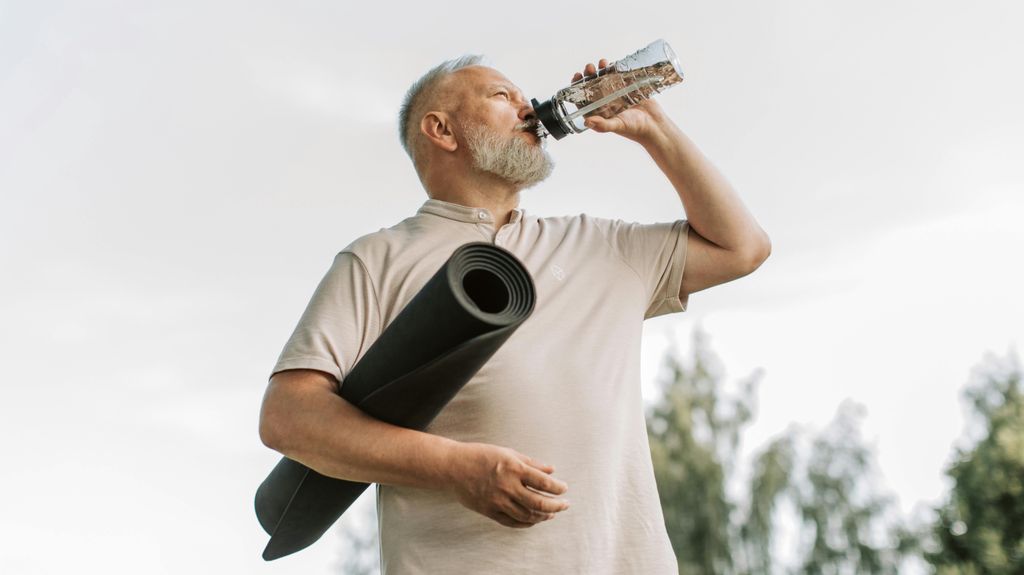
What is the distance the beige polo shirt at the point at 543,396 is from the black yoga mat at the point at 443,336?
0.15m

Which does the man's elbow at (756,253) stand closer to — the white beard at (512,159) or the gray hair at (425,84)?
the white beard at (512,159)

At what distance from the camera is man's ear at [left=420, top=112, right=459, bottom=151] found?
2.18 meters

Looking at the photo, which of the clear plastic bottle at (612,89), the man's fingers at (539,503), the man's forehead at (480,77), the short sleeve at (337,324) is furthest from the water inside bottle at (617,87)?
the man's fingers at (539,503)

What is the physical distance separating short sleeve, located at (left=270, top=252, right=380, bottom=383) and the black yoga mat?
0.31ft

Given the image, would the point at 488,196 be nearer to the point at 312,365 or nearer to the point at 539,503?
the point at 312,365

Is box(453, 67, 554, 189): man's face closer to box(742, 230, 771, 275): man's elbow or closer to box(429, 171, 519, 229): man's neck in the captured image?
box(429, 171, 519, 229): man's neck

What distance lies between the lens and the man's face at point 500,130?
2.06m

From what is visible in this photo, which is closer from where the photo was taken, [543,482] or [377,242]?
[543,482]

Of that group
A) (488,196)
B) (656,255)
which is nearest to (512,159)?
(488,196)

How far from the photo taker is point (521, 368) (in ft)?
5.48

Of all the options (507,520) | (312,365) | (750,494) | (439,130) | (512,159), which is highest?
(439,130)

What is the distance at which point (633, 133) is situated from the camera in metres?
1.98

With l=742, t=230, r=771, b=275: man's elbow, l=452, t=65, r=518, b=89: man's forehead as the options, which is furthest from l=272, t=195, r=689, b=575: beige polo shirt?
l=452, t=65, r=518, b=89: man's forehead

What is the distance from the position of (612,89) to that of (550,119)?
6.1 inches
